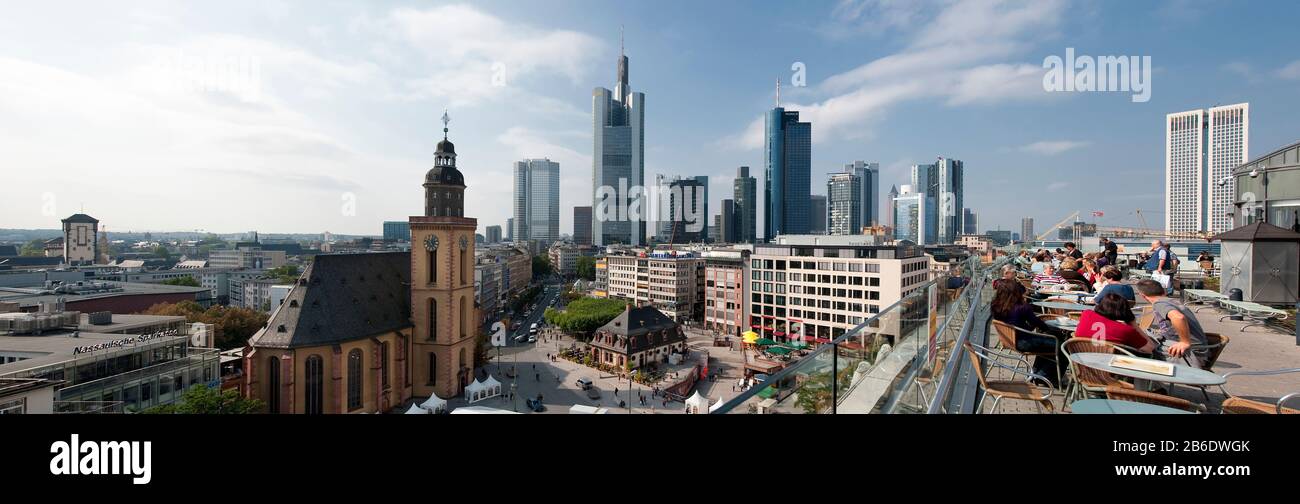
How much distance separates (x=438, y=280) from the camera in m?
26.8

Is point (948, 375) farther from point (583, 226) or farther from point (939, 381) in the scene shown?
point (583, 226)

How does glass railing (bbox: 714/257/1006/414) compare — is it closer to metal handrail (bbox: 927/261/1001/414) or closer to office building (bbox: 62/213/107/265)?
metal handrail (bbox: 927/261/1001/414)

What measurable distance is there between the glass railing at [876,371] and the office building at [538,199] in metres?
159

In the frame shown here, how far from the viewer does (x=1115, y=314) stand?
14.4ft

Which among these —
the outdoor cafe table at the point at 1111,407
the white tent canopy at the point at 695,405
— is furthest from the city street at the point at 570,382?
the outdoor cafe table at the point at 1111,407

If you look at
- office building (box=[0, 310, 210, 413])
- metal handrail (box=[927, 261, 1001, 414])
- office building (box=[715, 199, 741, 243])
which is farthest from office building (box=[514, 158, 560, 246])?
metal handrail (box=[927, 261, 1001, 414])

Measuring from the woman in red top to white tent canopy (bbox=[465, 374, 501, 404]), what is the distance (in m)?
26.3

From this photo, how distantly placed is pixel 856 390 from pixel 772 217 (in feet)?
560

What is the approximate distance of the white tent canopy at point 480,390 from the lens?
25969 mm

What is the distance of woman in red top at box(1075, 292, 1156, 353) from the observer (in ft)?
14.2

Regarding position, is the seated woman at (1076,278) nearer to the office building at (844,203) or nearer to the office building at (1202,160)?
the office building at (1202,160)
